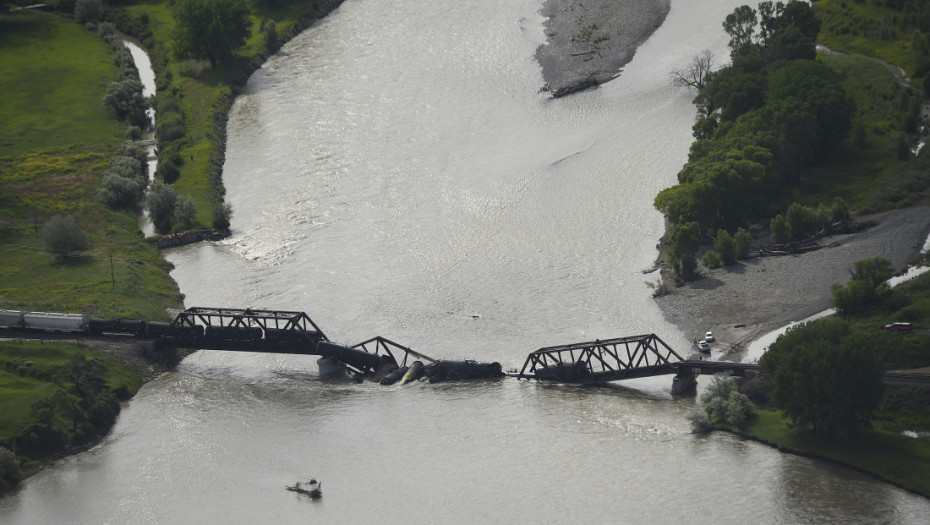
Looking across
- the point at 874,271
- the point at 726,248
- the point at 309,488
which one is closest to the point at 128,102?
the point at 726,248

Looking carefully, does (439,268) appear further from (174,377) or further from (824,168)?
(824,168)

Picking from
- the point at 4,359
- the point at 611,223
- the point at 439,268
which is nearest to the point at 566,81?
the point at 611,223

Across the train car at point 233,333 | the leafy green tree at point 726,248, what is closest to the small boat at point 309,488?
the train car at point 233,333

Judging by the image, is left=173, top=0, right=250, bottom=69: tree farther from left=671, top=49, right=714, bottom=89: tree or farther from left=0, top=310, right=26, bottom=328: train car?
left=0, top=310, right=26, bottom=328: train car

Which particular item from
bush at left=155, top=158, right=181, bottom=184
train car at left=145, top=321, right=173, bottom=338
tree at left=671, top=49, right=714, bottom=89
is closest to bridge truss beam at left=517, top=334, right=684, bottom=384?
train car at left=145, top=321, right=173, bottom=338

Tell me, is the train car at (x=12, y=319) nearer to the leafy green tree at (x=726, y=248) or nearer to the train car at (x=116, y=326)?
the train car at (x=116, y=326)

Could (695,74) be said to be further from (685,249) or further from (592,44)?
(685,249)
